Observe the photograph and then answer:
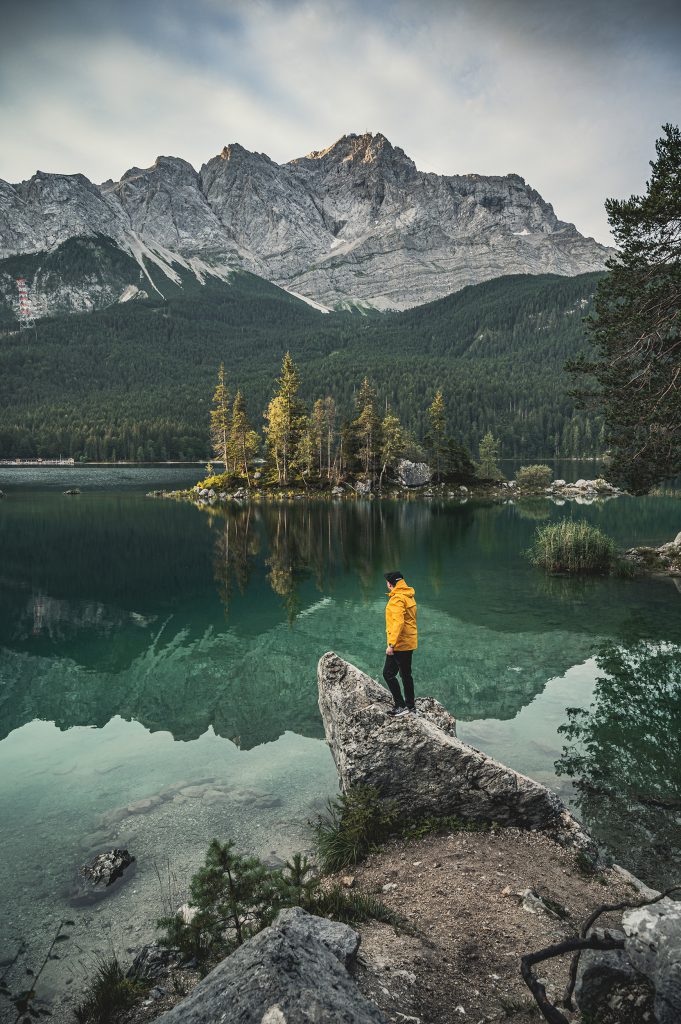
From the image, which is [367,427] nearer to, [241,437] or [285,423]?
[285,423]

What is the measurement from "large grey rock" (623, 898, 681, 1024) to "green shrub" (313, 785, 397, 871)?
14.8ft

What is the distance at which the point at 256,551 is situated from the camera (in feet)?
133

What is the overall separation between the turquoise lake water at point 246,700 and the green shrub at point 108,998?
618 mm

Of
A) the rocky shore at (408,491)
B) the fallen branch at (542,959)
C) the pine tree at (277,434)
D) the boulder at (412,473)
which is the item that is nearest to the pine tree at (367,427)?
the rocky shore at (408,491)

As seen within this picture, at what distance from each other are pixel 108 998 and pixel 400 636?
6.70 metres

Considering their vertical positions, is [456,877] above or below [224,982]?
below

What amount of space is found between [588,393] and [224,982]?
2570cm

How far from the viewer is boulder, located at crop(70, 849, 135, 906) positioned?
8.53 meters

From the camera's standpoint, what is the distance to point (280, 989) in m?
4.40

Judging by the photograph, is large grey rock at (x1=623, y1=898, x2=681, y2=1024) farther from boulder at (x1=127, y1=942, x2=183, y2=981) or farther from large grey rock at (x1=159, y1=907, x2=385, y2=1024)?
boulder at (x1=127, y1=942, x2=183, y2=981)

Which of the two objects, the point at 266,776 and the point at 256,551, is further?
the point at 256,551

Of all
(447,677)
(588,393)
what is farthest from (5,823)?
(588,393)

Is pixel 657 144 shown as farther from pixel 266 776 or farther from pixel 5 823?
pixel 5 823

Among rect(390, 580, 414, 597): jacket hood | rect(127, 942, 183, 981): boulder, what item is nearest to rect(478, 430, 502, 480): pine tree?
rect(390, 580, 414, 597): jacket hood
